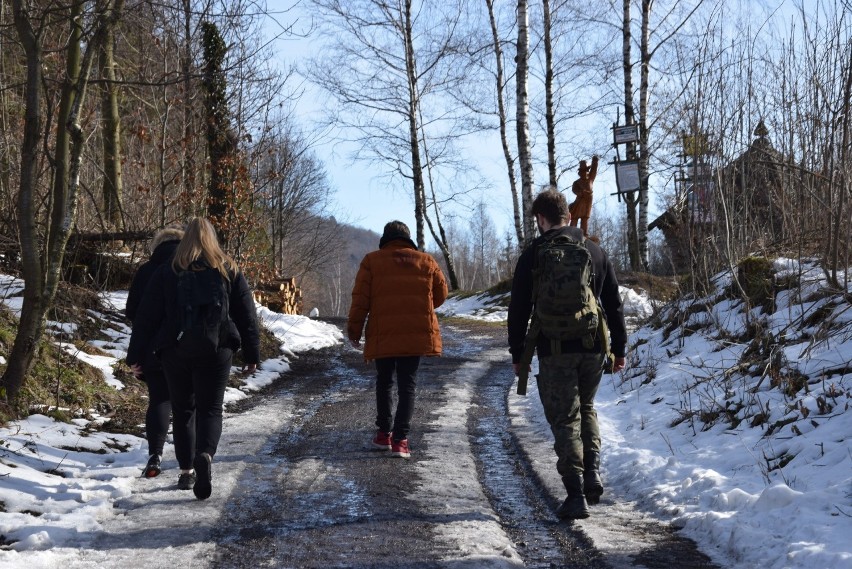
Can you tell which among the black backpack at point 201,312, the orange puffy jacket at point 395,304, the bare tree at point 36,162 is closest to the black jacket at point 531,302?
the orange puffy jacket at point 395,304

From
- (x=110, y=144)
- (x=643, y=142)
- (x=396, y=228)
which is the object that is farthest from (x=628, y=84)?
(x=396, y=228)

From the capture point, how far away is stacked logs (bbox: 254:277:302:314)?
1891 cm

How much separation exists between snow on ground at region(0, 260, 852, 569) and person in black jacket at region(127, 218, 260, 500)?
578 millimetres

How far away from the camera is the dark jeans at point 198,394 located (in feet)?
16.4

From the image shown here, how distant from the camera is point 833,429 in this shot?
203 inches

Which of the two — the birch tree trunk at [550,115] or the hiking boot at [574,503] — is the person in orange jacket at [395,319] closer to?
the hiking boot at [574,503]

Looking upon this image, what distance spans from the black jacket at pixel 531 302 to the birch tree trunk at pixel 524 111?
11533mm

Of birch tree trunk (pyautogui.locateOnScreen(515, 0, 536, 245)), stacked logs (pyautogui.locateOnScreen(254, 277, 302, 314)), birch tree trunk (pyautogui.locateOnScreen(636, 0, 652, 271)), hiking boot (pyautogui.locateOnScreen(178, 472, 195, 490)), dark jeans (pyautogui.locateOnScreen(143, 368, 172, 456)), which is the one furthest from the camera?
birch tree trunk (pyautogui.locateOnScreen(636, 0, 652, 271))

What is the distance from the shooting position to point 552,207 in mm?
5004

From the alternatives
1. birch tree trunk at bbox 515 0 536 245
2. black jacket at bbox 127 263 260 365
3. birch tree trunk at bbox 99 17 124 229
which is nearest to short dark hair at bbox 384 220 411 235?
black jacket at bbox 127 263 260 365

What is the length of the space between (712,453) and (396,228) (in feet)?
9.92

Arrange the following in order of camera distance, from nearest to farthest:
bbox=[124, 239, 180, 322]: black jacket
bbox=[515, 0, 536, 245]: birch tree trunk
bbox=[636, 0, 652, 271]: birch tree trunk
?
bbox=[124, 239, 180, 322]: black jacket
bbox=[515, 0, 536, 245]: birch tree trunk
bbox=[636, 0, 652, 271]: birch tree trunk

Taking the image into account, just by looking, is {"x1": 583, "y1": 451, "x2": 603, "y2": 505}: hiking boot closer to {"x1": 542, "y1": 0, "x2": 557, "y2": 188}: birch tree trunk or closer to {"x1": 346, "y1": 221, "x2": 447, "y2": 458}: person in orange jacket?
{"x1": 346, "y1": 221, "x2": 447, "y2": 458}: person in orange jacket

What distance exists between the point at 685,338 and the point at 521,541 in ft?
19.8
